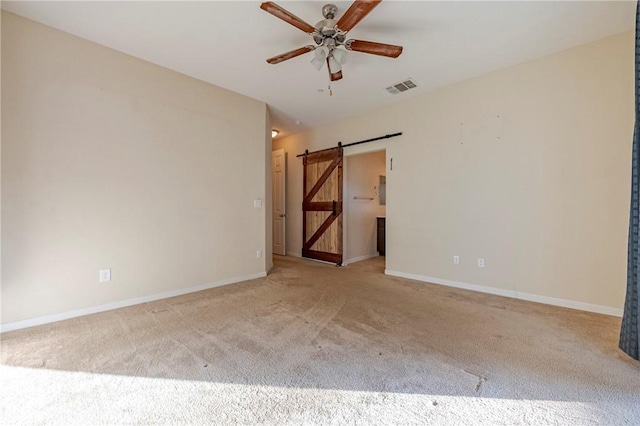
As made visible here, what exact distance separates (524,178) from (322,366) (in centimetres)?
296

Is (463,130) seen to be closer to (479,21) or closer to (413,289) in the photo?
(479,21)

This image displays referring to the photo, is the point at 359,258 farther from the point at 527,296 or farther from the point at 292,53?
the point at 292,53

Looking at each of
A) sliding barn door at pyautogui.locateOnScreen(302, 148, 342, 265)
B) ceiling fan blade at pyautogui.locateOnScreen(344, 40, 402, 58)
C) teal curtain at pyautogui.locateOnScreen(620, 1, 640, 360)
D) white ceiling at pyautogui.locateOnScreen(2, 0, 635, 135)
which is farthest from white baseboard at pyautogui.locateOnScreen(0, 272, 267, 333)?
teal curtain at pyautogui.locateOnScreen(620, 1, 640, 360)

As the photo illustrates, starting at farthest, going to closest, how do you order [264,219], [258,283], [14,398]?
1. [264,219]
2. [258,283]
3. [14,398]

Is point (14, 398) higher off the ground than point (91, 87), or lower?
lower

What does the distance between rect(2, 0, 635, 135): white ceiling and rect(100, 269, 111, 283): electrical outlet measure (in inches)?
87.7

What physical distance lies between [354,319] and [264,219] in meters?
2.19

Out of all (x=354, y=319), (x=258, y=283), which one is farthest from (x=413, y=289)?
(x=258, y=283)

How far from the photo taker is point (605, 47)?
2645 millimetres

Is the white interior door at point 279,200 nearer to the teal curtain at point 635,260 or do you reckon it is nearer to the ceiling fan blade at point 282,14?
the ceiling fan blade at point 282,14

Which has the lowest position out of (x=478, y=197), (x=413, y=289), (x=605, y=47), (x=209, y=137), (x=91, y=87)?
(x=413, y=289)

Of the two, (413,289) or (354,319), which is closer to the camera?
(354,319)

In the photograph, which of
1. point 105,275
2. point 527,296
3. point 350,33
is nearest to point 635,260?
point 527,296

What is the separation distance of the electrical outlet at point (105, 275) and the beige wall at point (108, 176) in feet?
0.14
